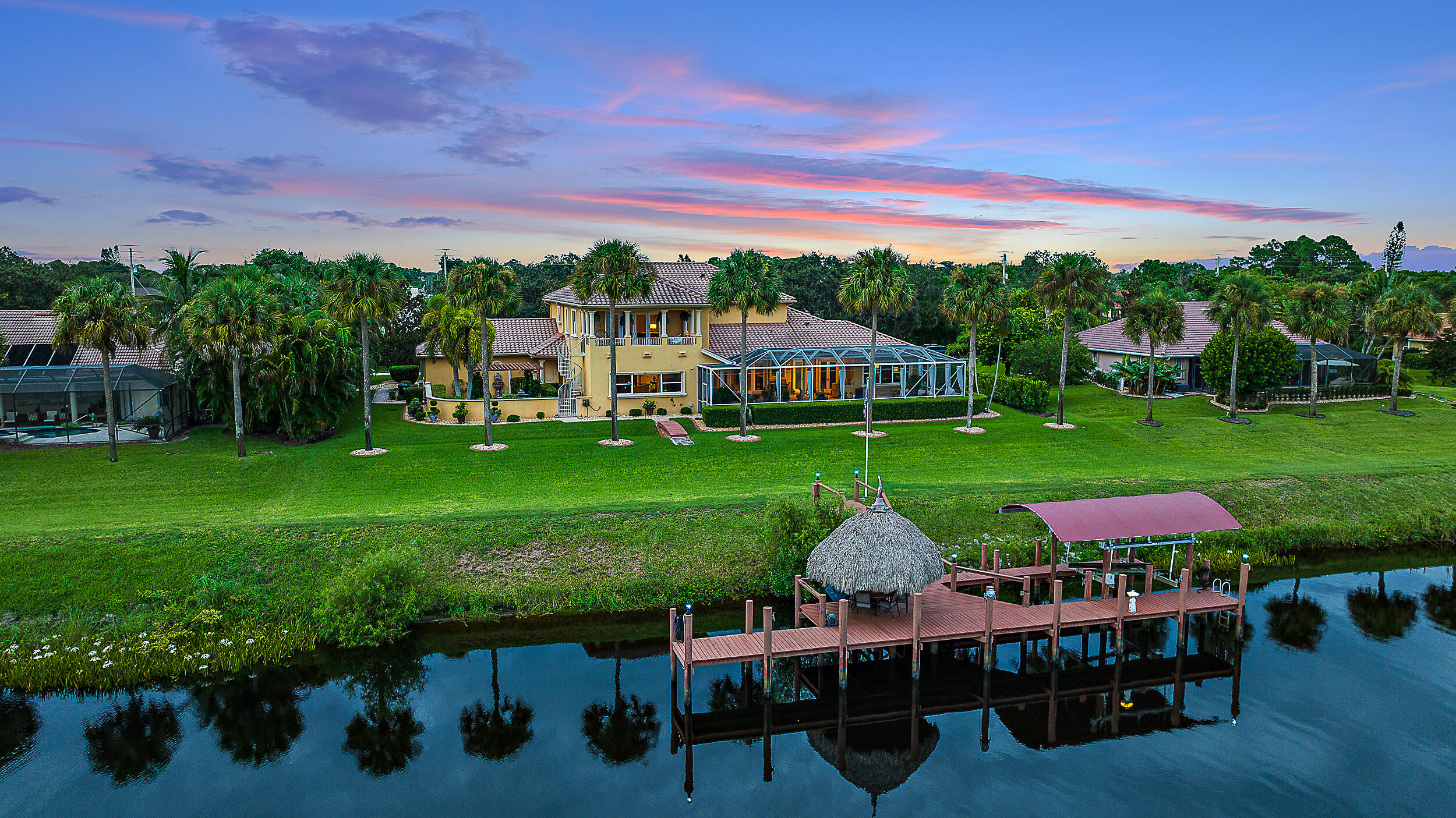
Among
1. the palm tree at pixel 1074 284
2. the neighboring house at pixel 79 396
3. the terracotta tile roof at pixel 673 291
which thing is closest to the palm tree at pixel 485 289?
the terracotta tile roof at pixel 673 291

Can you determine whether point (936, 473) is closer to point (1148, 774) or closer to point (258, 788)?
point (1148, 774)

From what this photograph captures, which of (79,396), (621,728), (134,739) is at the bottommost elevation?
(621,728)

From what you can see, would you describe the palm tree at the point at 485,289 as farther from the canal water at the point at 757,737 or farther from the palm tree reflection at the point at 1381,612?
the palm tree reflection at the point at 1381,612

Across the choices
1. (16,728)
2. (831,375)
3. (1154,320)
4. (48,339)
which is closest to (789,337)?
(831,375)

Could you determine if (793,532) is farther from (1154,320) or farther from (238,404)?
(1154,320)

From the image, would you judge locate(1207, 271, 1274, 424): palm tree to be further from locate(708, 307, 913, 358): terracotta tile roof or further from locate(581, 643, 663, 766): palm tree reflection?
locate(581, 643, 663, 766): palm tree reflection

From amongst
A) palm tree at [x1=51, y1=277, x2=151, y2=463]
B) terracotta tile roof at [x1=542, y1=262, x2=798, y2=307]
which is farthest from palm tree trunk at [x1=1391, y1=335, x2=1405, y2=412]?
palm tree at [x1=51, y1=277, x2=151, y2=463]
